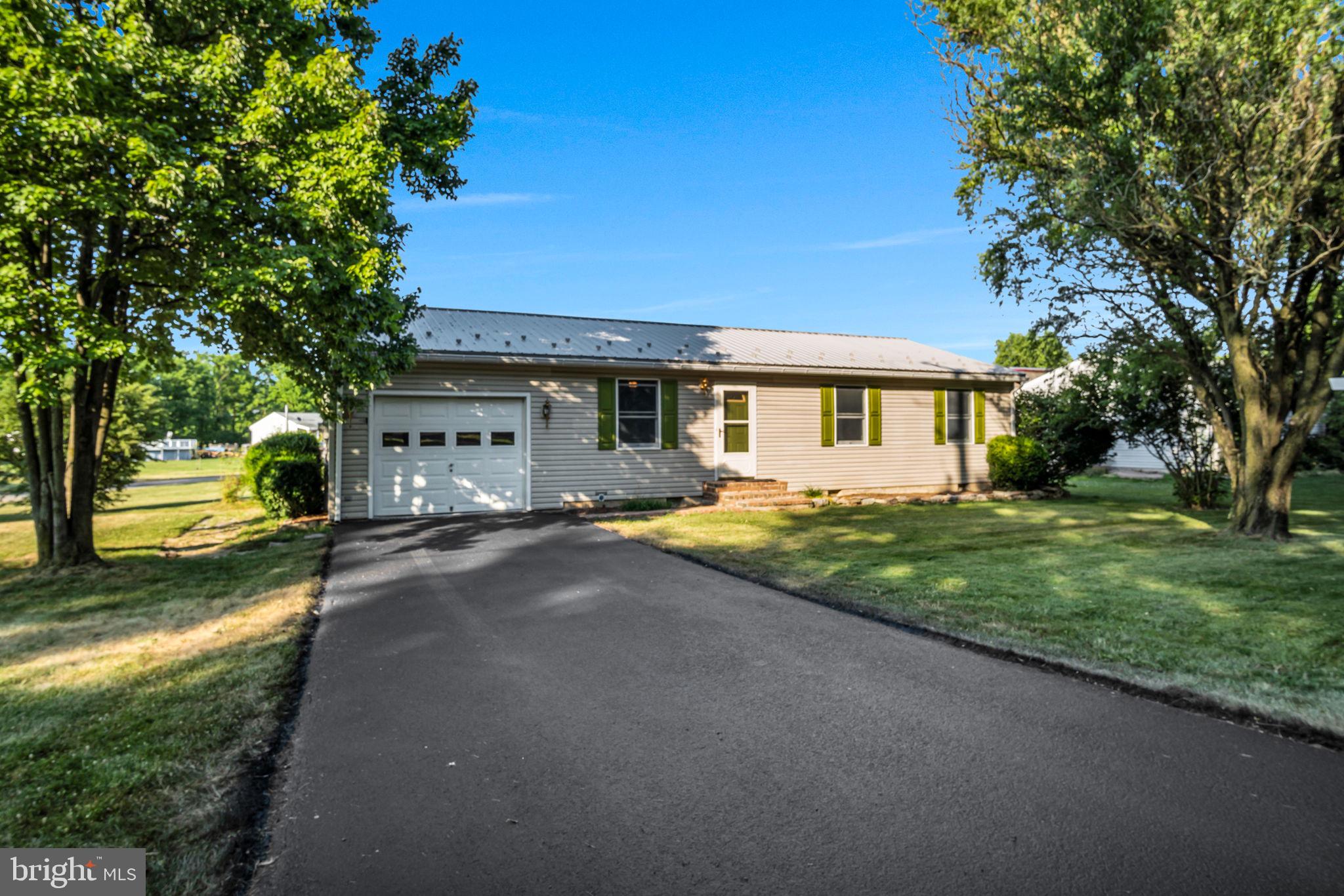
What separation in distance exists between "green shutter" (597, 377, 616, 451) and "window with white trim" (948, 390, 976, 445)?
28.7 feet

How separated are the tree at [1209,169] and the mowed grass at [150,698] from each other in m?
10.1

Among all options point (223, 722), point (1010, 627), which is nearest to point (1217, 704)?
point (1010, 627)

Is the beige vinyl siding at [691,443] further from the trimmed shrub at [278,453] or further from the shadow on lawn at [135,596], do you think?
the shadow on lawn at [135,596]

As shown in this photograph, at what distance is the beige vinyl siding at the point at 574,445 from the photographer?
11.6 metres

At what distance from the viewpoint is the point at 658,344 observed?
14742 mm

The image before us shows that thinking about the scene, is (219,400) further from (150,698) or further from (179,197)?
(150,698)

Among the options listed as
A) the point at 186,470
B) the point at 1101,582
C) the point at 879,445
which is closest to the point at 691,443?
the point at 879,445

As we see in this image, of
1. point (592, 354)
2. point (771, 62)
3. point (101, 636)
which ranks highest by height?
point (771, 62)

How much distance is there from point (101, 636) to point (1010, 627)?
6941mm

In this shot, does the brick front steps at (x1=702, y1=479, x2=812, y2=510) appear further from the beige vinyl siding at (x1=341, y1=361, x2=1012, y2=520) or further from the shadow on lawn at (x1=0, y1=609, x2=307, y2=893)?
the shadow on lawn at (x1=0, y1=609, x2=307, y2=893)

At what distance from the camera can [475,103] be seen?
9.38m

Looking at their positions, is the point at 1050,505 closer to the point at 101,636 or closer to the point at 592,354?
the point at 592,354

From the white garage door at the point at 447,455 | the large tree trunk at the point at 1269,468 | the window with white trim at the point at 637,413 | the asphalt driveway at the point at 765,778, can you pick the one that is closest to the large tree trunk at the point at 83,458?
the white garage door at the point at 447,455

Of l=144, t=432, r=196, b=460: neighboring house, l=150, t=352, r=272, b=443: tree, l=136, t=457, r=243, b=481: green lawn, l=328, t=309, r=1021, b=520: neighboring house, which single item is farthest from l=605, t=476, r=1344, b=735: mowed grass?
l=144, t=432, r=196, b=460: neighboring house
